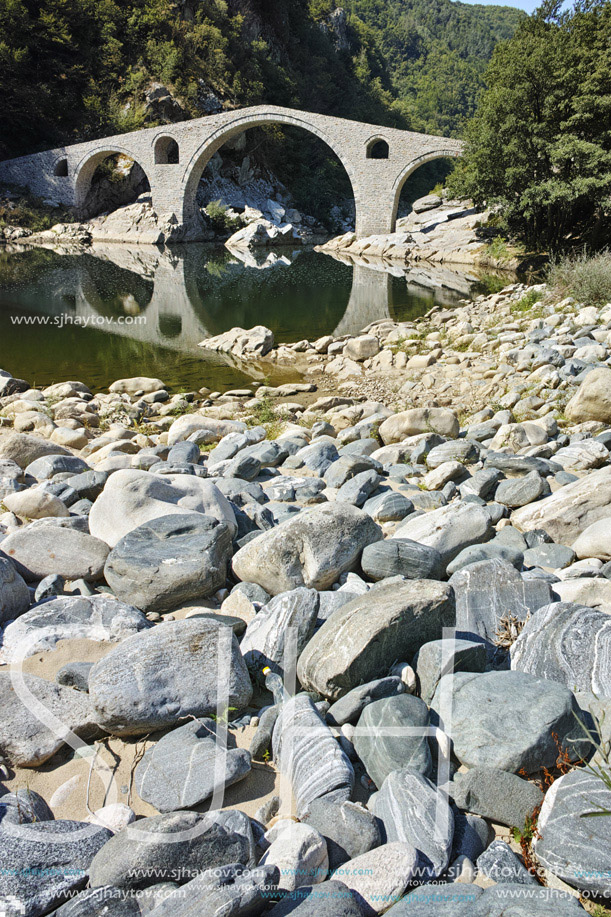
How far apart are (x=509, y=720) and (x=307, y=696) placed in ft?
1.95

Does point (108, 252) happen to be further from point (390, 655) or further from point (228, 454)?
point (390, 655)

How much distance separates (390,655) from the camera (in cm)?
192

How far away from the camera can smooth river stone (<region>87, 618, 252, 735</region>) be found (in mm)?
1750

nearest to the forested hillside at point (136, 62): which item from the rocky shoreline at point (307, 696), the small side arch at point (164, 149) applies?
the small side arch at point (164, 149)

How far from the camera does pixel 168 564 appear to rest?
2449mm

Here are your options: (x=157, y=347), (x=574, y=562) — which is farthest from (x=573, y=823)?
(x=157, y=347)

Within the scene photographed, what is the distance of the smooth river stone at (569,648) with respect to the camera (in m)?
1.86

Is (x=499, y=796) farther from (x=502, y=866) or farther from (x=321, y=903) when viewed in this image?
(x=321, y=903)

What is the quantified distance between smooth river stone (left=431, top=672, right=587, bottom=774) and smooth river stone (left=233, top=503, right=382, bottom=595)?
33.2 inches

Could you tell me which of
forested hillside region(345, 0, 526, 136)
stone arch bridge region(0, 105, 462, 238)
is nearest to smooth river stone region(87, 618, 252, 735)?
stone arch bridge region(0, 105, 462, 238)

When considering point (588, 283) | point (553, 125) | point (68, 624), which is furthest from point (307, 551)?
point (553, 125)

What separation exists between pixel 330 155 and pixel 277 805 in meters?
44.2

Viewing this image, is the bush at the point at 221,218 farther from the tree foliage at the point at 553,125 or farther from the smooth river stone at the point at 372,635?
the smooth river stone at the point at 372,635

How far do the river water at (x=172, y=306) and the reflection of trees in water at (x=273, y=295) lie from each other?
28 mm
